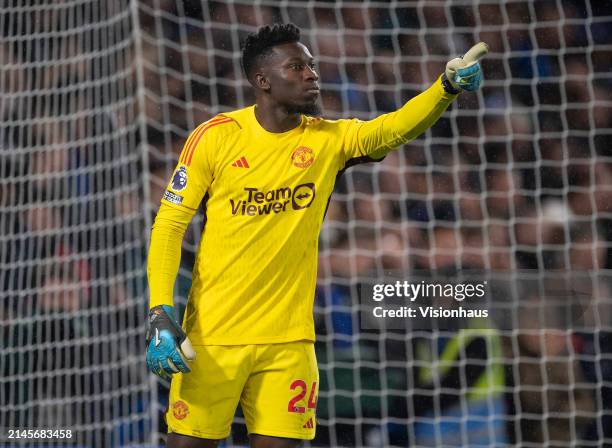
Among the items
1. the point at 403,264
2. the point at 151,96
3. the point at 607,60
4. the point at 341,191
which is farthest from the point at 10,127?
the point at 607,60

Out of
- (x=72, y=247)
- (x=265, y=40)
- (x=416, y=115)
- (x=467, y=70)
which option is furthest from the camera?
(x=72, y=247)

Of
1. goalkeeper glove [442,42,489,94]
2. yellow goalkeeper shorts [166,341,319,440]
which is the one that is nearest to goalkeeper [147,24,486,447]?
yellow goalkeeper shorts [166,341,319,440]

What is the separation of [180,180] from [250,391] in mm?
550

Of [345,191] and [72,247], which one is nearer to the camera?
[72,247]

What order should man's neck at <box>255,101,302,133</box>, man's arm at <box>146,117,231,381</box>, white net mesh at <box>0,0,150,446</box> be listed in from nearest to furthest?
man's arm at <box>146,117,231,381</box> → man's neck at <box>255,101,302,133</box> → white net mesh at <box>0,0,150,446</box>

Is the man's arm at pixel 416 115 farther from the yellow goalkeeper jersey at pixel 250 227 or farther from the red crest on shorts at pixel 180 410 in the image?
the red crest on shorts at pixel 180 410

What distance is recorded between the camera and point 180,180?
8.61 ft

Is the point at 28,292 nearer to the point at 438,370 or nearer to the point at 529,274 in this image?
the point at 438,370

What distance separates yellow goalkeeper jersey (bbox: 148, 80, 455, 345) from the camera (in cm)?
260

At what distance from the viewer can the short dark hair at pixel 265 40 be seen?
2.71 m

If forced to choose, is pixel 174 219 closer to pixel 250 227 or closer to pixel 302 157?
pixel 250 227

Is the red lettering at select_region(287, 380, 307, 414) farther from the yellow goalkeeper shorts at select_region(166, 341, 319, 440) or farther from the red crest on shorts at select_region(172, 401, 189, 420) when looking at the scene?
the red crest on shorts at select_region(172, 401, 189, 420)

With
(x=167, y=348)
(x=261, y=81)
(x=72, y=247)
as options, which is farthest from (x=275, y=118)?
(x=72, y=247)

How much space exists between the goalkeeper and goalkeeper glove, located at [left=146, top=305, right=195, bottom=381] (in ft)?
0.15
